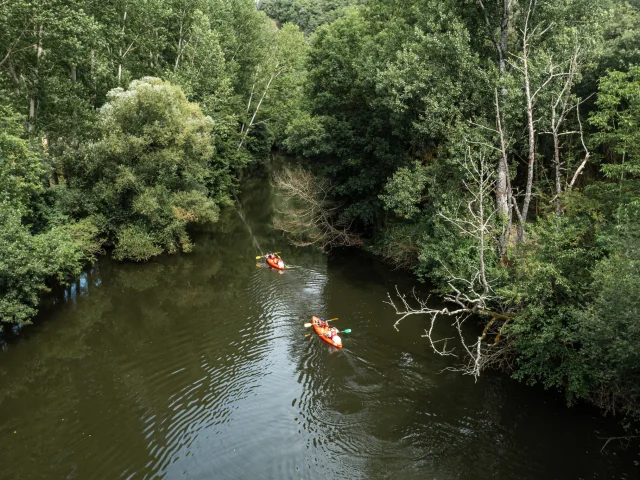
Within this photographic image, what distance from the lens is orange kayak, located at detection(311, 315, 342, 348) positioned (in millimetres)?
17016

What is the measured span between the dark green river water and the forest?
1.43m

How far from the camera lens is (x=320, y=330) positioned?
57.5 ft

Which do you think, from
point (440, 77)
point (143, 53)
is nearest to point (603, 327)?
point (440, 77)

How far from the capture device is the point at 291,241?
1184 inches

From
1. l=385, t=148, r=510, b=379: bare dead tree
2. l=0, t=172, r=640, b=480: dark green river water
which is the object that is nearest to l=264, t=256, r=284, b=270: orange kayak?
l=0, t=172, r=640, b=480: dark green river water

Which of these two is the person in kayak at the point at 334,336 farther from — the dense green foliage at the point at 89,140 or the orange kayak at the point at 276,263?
the dense green foliage at the point at 89,140

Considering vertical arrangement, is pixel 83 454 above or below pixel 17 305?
below

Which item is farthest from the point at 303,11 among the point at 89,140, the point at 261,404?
the point at 261,404

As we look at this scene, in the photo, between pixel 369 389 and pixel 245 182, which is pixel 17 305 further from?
pixel 245 182

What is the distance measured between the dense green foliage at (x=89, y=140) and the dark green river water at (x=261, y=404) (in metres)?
3.05

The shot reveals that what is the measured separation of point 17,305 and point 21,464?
6.44 metres

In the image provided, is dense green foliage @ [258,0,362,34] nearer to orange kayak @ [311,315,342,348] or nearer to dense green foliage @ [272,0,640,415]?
dense green foliage @ [272,0,640,415]

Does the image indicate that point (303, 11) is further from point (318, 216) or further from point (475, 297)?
point (475, 297)

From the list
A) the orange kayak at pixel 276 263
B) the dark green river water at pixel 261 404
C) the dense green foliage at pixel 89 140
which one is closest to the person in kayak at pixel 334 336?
the dark green river water at pixel 261 404
